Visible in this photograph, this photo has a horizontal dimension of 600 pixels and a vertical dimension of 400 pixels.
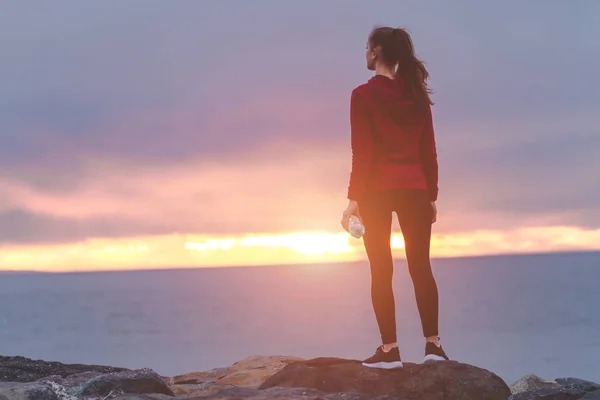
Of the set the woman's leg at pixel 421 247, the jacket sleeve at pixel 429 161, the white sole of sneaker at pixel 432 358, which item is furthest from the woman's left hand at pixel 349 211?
the white sole of sneaker at pixel 432 358

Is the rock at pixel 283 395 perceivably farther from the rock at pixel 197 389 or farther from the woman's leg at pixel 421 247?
the rock at pixel 197 389

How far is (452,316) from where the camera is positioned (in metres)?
75.5

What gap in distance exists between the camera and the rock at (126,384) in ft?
26.5

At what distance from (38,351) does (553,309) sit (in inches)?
2116

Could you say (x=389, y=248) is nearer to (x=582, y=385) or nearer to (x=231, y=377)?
(x=582, y=385)

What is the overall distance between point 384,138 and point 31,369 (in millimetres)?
7215

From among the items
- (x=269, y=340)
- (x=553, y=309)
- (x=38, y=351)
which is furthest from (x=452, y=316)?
(x=38, y=351)

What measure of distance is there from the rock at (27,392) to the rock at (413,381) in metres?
2.66

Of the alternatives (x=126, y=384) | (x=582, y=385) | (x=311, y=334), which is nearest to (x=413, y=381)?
(x=582, y=385)

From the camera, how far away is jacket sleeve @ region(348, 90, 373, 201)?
8.33 meters

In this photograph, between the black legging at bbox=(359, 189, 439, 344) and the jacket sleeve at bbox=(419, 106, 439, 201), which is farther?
the jacket sleeve at bbox=(419, 106, 439, 201)

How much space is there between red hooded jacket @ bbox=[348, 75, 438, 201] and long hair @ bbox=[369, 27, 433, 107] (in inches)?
4.1

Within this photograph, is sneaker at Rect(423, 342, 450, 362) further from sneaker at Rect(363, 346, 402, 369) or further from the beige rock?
the beige rock

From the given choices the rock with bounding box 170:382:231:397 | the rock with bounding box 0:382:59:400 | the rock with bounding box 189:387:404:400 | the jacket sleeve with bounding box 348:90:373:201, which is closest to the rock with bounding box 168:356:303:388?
the rock with bounding box 170:382:231:397
